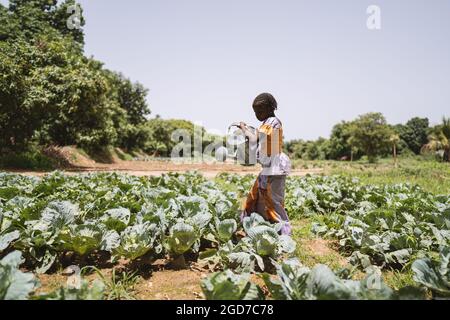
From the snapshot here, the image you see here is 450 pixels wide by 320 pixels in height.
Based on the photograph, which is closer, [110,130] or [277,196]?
[277,196]

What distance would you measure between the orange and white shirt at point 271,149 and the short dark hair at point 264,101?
199 millimetres

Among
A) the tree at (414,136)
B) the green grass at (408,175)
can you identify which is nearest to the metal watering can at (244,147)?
the green grass at (408,175)

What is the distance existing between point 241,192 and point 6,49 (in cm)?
1387

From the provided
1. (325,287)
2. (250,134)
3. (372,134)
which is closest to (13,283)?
(325,287)

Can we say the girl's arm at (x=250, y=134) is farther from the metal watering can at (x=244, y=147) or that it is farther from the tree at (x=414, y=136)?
the tree at (x=414, y=136)

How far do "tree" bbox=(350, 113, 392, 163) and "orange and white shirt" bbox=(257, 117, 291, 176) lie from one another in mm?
41940

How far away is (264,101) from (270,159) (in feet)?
2.46

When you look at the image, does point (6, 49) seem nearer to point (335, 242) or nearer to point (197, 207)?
point (197, 207)

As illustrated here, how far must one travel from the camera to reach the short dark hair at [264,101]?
12.9ft

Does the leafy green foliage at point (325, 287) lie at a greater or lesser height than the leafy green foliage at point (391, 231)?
greater

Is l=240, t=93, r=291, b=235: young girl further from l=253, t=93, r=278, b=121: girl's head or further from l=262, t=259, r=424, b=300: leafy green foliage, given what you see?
l=262, t=259, r=424, b=300: leafy green foliage
